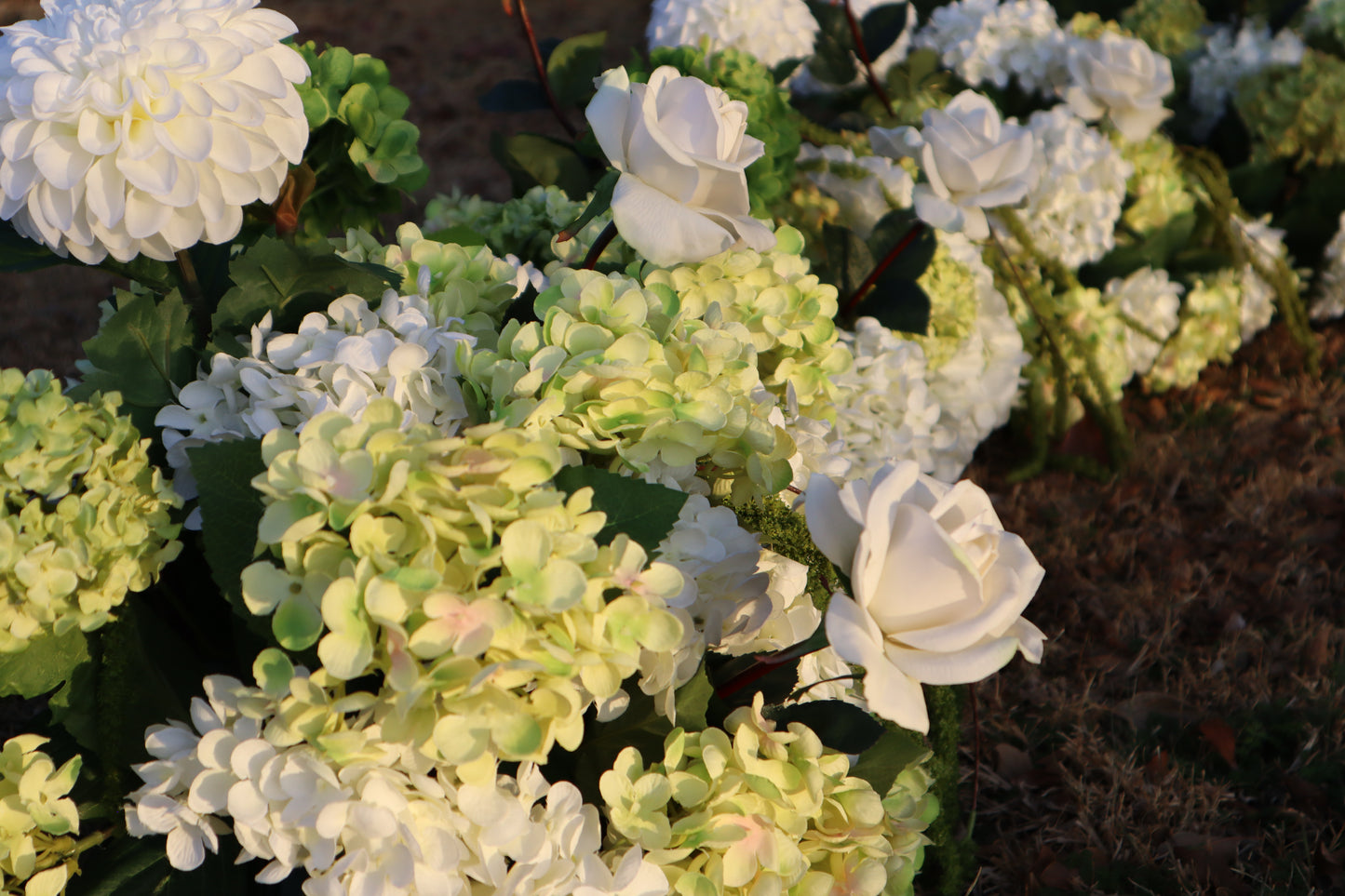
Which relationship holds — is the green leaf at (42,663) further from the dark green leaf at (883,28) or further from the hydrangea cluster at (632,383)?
the dark green leaf at (883,28)

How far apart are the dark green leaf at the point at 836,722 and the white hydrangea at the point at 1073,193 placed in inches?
52.4

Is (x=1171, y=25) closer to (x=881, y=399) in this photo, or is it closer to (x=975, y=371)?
(x=975, y=371)

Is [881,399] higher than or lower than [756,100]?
lower

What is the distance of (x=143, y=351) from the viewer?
2.44ft

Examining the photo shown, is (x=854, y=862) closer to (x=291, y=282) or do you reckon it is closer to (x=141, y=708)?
(x=141, y=708)

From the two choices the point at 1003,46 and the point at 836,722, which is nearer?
the point at 836,722

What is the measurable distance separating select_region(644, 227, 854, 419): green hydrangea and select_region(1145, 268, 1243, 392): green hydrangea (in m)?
1.40

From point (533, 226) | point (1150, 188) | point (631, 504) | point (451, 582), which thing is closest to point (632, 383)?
point (631, 504)

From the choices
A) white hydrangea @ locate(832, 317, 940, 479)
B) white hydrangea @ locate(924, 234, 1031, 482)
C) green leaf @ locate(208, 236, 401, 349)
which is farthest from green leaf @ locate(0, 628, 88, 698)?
white hydrangea @ locate(924, 234, 1031, 482)

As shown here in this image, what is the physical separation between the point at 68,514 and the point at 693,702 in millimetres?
395

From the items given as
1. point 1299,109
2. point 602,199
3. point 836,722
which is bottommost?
point 1299,109

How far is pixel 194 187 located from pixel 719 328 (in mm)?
356

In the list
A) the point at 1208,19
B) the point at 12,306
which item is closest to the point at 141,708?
the point at 12,306

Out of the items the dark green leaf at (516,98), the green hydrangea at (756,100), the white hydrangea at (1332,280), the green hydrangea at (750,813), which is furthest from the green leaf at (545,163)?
the white hydrangea at (1332,280)
